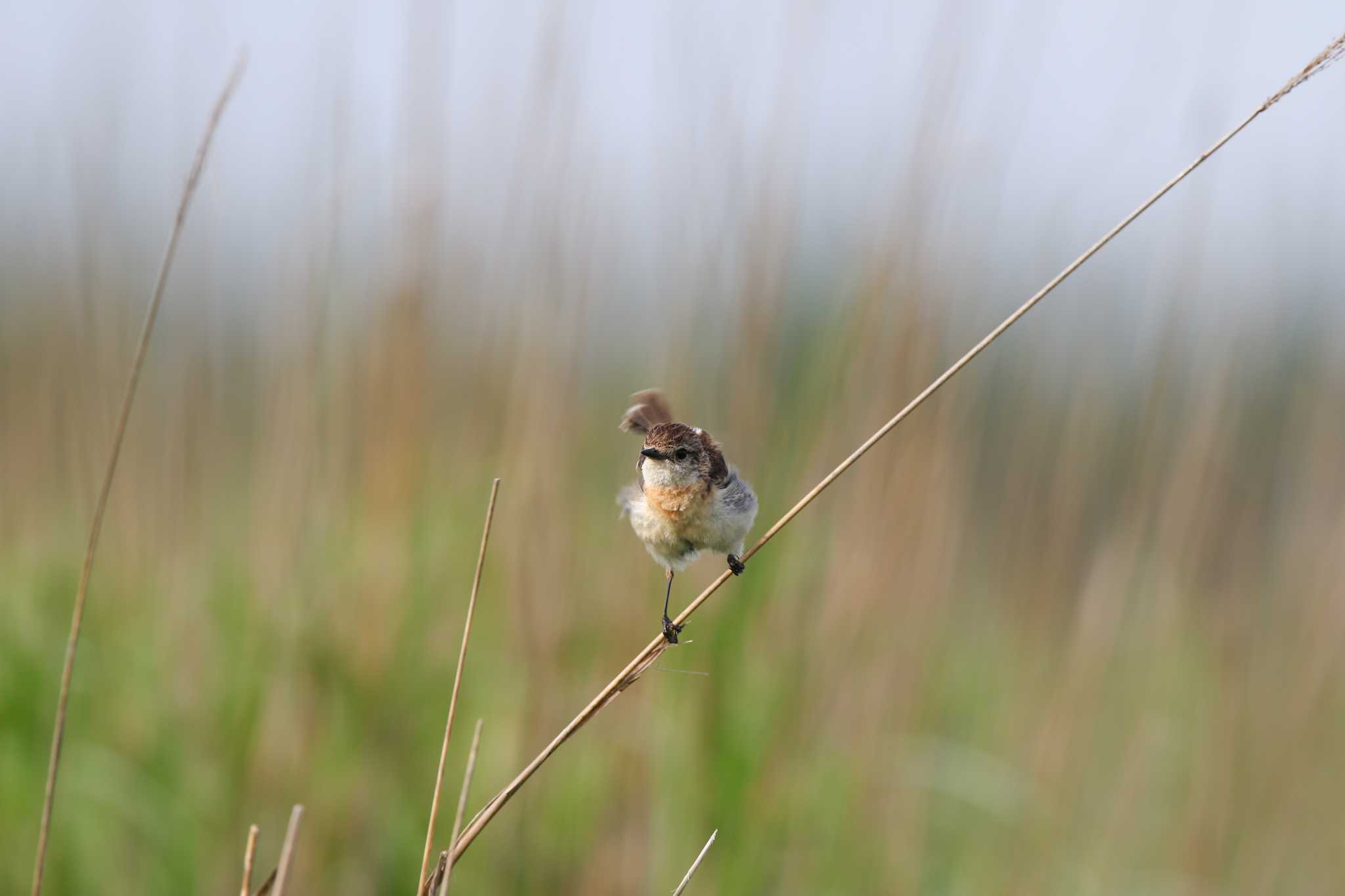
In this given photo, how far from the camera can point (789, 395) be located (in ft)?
8.49

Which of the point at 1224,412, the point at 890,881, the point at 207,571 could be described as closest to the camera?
the point at 890,881

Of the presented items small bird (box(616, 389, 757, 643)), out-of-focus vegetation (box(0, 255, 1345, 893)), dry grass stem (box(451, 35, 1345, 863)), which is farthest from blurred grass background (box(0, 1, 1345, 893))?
dry grass stem (box(451, 35, 1345, 863))

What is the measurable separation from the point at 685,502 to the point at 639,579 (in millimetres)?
816

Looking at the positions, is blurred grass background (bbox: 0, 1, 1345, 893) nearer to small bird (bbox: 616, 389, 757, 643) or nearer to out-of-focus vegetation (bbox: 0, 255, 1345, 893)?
out-of-focus vegetation (bbox: 0, 255, 1345, 893)

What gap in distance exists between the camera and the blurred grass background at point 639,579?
2.58 meters

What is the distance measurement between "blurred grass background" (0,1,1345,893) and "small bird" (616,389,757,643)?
1.78ft

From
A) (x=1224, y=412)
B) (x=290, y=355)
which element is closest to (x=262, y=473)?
(x=290, y=355)

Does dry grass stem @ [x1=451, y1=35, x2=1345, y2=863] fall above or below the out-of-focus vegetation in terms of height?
above

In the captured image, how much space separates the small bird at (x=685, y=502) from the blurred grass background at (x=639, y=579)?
1.78 ft

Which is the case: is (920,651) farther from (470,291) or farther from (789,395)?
(470,291)

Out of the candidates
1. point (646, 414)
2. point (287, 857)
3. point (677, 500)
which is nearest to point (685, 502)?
point (677, 500)

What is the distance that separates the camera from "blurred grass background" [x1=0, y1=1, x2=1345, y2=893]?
8.47 feet

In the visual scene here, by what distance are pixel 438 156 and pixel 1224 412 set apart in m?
2.20

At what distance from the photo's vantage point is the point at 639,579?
256 cm
